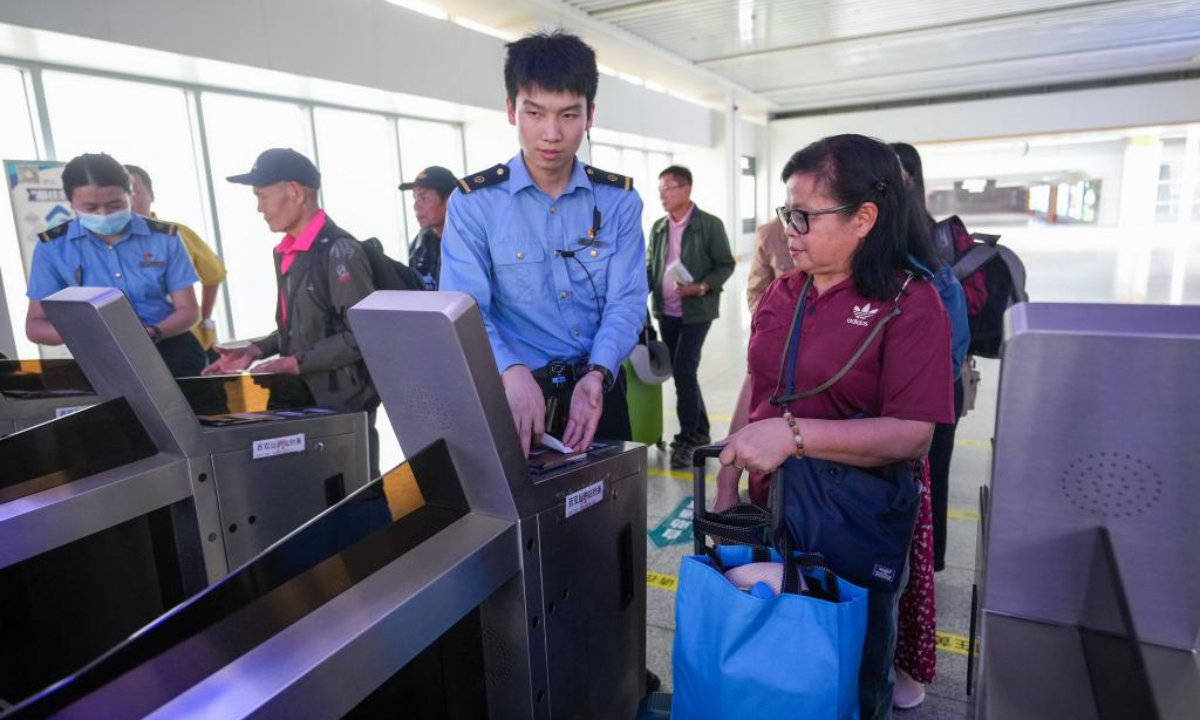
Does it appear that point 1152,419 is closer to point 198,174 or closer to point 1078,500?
point 1078,500

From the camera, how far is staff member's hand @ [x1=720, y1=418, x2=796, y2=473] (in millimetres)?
1205

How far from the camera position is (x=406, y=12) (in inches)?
285

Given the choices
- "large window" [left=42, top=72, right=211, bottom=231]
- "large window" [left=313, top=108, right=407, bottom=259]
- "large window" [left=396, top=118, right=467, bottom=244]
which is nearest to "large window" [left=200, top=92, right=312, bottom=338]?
"large window" [left=42, top=72, right=211, bottom=231]

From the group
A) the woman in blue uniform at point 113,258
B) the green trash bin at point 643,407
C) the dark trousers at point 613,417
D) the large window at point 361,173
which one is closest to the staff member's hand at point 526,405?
the dark trousers at point 613,417

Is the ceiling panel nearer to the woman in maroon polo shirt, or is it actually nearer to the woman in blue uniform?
the woman in blue uniform

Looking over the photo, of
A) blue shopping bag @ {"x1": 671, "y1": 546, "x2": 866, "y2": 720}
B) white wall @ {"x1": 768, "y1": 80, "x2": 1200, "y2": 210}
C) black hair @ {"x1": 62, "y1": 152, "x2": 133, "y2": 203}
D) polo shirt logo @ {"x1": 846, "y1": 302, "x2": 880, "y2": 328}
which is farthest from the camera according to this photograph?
white wall @ {"x1": 768, "y1": 80, "x2": 1200, "y2": 210}

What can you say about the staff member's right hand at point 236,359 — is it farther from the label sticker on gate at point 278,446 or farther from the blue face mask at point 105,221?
the blue face mask at point 105,221

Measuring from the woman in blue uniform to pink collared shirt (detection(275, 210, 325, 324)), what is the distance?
841mm

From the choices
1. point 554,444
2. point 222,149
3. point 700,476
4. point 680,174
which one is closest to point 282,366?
point 554,444

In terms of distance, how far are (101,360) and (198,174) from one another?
5.83 m

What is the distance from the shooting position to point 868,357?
4.27 ft

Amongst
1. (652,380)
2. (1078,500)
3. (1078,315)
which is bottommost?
(652,380)

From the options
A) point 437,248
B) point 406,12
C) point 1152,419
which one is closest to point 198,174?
point 406,12

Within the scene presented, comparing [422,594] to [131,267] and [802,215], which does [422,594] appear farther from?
[131,267]
